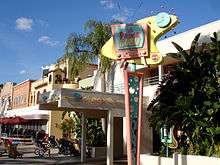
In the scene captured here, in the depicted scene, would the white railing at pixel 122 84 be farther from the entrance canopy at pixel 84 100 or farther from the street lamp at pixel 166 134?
the street lamp at pixel 166 134

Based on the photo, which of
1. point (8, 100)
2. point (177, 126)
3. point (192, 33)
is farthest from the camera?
point (8, 100)

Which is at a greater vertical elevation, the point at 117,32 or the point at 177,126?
the point at 117,32

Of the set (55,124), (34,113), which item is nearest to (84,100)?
(55,124)

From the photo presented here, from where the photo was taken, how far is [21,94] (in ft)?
175

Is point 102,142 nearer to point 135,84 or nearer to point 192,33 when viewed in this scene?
point 192,33

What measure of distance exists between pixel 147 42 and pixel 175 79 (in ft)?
13.9

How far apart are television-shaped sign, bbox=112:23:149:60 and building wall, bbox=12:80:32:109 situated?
37.6m

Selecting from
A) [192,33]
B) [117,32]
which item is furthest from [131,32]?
[192,33]

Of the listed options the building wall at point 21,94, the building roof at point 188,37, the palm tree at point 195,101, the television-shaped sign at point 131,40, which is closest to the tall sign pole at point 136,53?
the television-shaped sign at point 131,40

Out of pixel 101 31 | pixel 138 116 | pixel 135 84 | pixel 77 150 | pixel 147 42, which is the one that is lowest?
pixel 77 150

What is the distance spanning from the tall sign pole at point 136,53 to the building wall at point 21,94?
37757mm

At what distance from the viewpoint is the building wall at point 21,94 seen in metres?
50.1

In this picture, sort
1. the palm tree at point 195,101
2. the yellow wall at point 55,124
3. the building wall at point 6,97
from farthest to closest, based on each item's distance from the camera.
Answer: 1. the building wall at point 6,97
2. the yellow wall at point 55,124
3. the palm tree at point 195,101

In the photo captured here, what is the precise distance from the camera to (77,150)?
24.8 m
